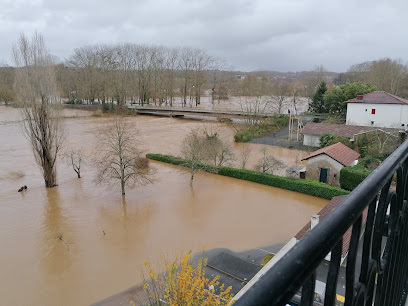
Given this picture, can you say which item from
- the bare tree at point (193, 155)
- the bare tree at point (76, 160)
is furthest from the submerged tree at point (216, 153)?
the bare tree at point (76, 160)

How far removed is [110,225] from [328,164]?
10930 millimetres

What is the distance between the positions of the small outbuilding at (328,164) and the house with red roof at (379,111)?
8801 mm

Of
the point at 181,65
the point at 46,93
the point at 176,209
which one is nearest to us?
the point at 176,209

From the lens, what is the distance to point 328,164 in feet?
52.2

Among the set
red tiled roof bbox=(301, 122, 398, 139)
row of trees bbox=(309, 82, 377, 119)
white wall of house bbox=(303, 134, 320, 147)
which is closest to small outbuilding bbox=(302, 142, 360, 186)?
red tiled roof bbox=(301, 122, 398, 139)

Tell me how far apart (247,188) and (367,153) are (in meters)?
8.29

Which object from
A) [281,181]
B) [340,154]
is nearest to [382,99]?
[340,154]

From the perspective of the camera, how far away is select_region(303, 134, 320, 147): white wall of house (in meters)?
23.1

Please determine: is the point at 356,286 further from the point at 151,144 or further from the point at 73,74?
the point at 73,74

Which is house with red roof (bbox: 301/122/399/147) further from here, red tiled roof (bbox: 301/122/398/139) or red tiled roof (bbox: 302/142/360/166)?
red tiled roof (bbox: 302/142/360/166)

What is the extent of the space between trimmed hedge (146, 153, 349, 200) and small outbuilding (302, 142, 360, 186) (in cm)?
120

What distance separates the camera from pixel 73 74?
52.1 metres

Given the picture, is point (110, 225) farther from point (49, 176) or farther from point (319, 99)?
point (319, 99)

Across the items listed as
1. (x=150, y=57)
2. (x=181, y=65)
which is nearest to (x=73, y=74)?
(x=150, y=57)
